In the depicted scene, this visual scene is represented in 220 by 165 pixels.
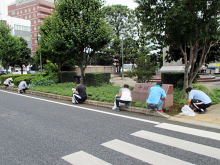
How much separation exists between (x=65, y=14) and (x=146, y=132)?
486 inches

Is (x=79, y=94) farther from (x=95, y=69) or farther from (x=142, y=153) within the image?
(x=95, y=69)

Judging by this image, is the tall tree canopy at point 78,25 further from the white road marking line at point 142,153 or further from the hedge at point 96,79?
the white road marking line at point 142,153

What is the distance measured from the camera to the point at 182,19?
28.5 feet

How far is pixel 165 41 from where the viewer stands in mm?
10219

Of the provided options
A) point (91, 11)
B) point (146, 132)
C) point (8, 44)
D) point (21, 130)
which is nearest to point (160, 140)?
point (146, 132)

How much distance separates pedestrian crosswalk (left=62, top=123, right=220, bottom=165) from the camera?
12.3 ft

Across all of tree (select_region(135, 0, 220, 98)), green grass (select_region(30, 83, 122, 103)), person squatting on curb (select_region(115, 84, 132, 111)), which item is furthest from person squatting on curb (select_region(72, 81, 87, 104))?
tree (select_region(135, 0, 220, 98))

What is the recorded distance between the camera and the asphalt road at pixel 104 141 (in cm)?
385

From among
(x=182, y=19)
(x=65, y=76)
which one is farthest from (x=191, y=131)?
(x=65, y=76)

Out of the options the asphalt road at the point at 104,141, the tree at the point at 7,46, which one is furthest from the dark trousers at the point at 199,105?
the tree at the point at 7,46

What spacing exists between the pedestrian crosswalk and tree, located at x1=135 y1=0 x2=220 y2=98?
5347mm

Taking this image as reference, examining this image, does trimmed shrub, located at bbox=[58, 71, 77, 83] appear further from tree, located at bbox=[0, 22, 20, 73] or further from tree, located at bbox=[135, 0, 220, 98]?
tree, located at bbox=[135, 0, 220, 98]

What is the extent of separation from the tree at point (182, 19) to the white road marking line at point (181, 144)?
18.0 feet

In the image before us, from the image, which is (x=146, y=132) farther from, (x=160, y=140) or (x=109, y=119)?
(x=109, y=119)
